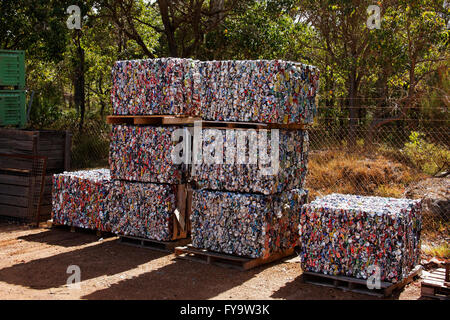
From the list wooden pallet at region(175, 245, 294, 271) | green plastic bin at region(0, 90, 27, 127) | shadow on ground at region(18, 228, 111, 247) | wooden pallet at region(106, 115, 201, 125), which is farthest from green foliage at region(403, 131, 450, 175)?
green plastic bin at region(0, 90, 27, 127)

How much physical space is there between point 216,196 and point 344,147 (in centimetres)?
540

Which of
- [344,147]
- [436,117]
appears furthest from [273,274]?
[436,117]

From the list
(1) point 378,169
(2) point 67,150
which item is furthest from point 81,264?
(1) point 378,169

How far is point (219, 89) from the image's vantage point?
25.3ft

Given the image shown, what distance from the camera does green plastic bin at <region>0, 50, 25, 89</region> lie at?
11570 millimetres

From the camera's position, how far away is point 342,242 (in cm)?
652

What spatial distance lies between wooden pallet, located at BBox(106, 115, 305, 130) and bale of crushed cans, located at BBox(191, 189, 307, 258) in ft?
3.39

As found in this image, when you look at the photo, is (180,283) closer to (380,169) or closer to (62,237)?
(62,237)

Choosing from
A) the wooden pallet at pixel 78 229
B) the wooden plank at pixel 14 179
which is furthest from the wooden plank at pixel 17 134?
the wooden pallet at pixel 78 229

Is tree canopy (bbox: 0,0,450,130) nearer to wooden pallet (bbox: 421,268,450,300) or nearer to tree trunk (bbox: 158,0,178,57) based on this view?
tree trunk (bbox: 158,0,178,57)

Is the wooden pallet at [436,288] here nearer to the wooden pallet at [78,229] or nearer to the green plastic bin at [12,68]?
the wooden pallet at [78,229]

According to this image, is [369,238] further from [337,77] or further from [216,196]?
[337,77]

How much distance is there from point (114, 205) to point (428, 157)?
277 inches

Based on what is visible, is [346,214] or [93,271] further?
[93,271]
